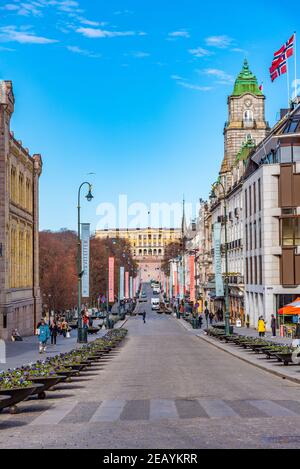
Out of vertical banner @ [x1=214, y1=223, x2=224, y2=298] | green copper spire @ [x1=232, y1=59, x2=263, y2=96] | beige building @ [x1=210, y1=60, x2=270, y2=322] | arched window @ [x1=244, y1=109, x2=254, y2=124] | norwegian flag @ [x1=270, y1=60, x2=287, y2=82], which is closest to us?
norwegian flag @ [x1=270, y1=60, x2=287, y2=82]

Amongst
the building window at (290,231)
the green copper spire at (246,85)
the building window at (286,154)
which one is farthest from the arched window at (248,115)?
the building window at (290,231)

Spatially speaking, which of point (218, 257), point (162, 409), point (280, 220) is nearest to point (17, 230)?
point (218, 257)

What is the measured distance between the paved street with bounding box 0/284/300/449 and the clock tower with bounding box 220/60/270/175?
249 feet

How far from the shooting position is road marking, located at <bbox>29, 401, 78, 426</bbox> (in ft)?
52.0

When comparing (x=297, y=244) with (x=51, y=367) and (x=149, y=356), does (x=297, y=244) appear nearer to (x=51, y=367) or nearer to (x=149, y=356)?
(x=149, y=356)

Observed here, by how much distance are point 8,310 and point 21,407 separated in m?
34.1

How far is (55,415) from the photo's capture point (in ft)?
55.6

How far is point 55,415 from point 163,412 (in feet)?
7.69

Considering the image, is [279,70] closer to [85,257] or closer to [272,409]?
[85,257]

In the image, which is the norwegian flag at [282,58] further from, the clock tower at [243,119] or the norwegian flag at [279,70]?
the clock tower at [243,119]

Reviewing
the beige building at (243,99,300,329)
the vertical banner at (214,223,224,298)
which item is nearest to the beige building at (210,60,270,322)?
the vertical banner at (214,223,224,298)

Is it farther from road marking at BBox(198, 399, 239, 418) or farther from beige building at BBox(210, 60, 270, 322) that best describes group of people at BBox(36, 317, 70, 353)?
beige building at BBox(210, 60, 270, 322)

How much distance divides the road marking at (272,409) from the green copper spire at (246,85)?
90419 millimetres

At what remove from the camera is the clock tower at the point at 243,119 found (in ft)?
336
